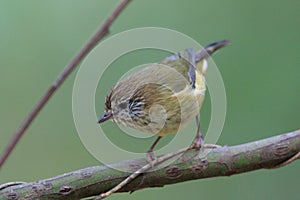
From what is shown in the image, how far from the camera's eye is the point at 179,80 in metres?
0.92

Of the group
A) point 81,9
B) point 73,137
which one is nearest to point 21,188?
point 73,137

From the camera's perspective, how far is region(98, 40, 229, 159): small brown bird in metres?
0.81

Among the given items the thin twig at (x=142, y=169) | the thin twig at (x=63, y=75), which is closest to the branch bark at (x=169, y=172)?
the thin twig at (x=142, y=169)

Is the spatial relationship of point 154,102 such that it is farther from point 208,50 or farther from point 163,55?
point 163,55

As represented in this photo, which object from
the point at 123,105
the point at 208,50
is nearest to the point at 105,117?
the point at 123,105

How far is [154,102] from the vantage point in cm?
85

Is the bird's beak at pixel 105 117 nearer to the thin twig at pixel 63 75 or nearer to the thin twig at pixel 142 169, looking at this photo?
the thin twig at pixel 142 169

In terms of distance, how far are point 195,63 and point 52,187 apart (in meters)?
0.46

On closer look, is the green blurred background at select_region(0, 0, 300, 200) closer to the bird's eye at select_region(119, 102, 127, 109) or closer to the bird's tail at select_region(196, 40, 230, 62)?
the bird's tail at select_region(196, 40, 230, 62)

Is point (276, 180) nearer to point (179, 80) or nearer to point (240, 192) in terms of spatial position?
point (240, 192)

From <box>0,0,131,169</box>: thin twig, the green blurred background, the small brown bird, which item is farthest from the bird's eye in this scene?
the green blurred background

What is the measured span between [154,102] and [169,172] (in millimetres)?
115

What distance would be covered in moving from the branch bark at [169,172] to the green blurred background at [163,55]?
2.08 ft

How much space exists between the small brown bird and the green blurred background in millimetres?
552
